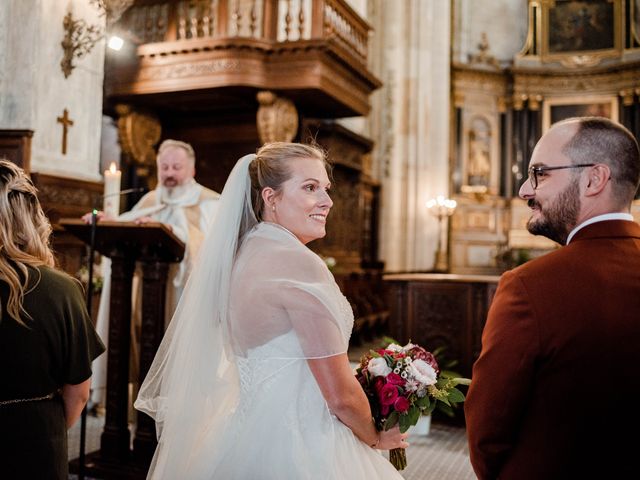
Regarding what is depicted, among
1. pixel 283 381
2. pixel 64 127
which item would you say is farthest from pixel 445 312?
pixel 283 381

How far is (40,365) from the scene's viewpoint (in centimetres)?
214

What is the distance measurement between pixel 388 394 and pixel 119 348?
2328 millimetres

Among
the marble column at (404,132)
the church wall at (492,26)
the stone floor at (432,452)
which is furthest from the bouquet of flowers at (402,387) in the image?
the church wall at (492,26)

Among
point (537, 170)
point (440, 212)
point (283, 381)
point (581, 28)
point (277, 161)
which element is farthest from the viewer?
point (581, 28)

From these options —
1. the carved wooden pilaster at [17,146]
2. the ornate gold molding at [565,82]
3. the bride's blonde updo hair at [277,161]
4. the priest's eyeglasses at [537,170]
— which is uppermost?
the ornate gold molding at [565,82]

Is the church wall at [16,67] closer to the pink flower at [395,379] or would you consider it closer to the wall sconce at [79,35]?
the wall sconce at [79,35]

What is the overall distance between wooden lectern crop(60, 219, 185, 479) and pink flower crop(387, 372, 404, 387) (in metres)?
1.90

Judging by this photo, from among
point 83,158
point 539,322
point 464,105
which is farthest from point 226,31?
point 464,105

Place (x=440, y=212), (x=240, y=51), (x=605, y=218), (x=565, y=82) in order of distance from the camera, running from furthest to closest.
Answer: (x=565, y=82) < (x=440, y=212) < (x=240, y=51) < (x=605, y=218)

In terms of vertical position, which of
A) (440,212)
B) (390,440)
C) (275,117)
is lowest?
(390,440)

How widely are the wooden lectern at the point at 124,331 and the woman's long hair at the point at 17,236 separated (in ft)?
5.08

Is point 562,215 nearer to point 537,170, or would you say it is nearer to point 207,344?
point 537,170

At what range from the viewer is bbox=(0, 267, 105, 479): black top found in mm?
2094

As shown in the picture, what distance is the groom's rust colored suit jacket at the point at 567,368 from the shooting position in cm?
158
